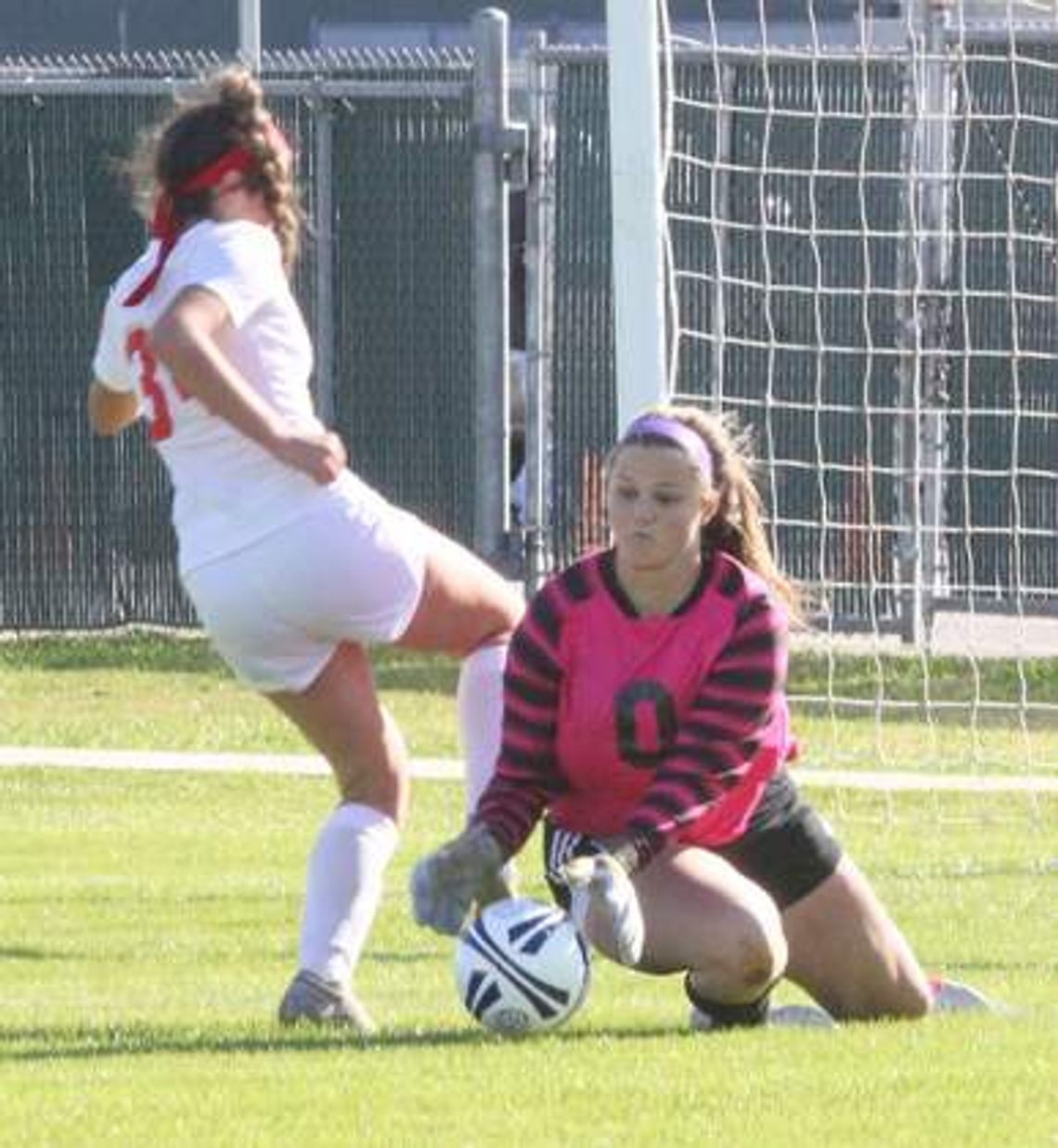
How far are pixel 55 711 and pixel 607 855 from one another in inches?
396

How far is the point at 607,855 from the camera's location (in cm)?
780

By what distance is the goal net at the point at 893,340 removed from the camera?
14602mm

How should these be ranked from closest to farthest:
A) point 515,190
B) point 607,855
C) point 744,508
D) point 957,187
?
point 607,855 < point 744,508 < point 957,187 < point 515,190

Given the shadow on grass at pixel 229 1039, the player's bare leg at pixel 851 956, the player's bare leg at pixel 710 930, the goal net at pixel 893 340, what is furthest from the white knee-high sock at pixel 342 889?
the goal net at pixel 893 340

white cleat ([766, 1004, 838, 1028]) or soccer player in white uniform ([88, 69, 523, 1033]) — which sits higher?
soccer player in white uniform ([88, 69, 523, 1033])

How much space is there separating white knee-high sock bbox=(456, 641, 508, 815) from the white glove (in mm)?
735

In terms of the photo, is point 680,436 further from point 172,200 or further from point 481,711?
point 172,200

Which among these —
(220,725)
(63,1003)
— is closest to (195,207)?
(63,1003)

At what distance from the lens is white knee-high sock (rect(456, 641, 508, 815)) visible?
332 inches

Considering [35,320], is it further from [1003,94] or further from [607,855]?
[607,855]

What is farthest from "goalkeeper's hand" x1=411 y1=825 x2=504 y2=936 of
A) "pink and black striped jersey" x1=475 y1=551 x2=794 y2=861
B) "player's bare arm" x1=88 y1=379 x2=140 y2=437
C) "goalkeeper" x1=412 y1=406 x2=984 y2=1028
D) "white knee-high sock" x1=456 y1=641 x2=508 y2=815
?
"player's bare arm" x1=88 y1=379 x2=140 y2=437

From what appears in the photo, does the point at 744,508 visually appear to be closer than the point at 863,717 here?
Yes

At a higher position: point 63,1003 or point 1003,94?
point 1003,94

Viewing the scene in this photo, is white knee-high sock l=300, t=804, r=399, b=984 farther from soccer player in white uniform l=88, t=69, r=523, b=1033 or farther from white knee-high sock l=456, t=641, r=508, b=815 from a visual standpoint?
white knee-high sock l=456, t=641, r=508, b=815
